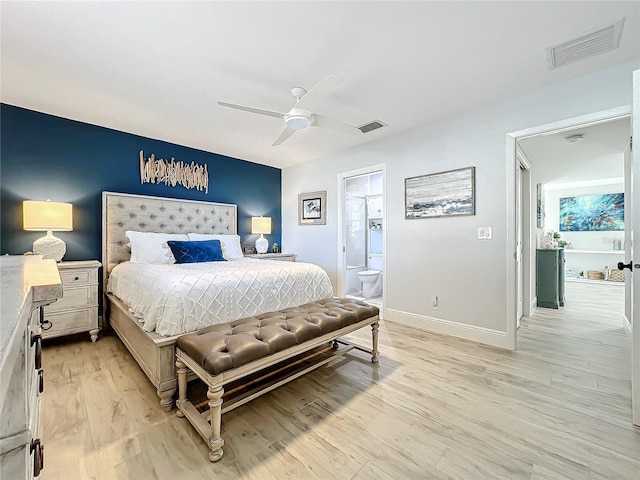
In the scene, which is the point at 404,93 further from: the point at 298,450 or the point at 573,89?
the point at 298,450

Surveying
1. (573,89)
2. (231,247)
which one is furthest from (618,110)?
(231,247)

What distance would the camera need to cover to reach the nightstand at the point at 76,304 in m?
2.81

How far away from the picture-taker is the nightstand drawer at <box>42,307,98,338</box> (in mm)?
2789

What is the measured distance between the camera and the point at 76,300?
2.93m

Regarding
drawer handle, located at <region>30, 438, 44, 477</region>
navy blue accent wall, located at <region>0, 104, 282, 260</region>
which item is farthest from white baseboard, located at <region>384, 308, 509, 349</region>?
navy blue accent wall, located at <region>0, 104, 282, 260</region>

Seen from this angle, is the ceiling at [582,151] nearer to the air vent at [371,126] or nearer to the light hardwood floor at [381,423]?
the air vent at [371,126]

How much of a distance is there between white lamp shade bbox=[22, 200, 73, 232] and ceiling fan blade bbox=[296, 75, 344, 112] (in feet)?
8.81

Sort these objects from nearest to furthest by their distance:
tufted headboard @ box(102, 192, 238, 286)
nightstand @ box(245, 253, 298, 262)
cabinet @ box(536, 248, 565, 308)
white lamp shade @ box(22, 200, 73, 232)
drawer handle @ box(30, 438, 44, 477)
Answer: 1. drawer handle @ box(30, 438, 44, 477)
2. white lamp shade @ box(22, 200, 73, 232)
3. tufted headboard @ box(102, 192, 238, 286)
4. cabinet @ box(536, 248, 565, 308)
5. nightstand @ box(245, 253, 298, 262)

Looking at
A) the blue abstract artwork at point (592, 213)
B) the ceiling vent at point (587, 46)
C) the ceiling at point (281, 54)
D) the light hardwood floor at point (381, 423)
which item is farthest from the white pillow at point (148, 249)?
the blue abstract artwork at point (592, 213)

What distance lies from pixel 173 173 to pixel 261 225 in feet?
5.05

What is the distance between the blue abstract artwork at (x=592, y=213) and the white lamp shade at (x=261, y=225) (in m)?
7.81

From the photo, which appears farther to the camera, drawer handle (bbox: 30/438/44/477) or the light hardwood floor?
the light hardwood floor

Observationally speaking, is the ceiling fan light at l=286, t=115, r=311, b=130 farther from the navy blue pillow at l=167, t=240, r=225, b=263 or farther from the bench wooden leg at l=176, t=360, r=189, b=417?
the bench wooden leg at l=176, t=360, r=189, b=417

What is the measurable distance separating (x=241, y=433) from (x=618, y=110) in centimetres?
365
